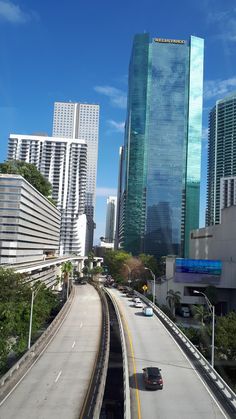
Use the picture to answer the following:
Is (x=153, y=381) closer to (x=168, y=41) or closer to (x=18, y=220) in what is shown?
(x=18, y=220)

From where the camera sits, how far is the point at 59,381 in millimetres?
29047

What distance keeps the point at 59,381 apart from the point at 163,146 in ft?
561

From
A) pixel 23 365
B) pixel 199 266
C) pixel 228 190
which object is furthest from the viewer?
pixel 228 190

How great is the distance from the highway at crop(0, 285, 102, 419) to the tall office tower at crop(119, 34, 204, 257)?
14093 centimetres

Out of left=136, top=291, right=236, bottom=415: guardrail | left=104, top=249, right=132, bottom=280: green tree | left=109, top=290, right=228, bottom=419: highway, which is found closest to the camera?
left=109, top=290, right=228, bottom=419: highway

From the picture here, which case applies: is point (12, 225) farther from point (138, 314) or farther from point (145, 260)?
point (145, 260)

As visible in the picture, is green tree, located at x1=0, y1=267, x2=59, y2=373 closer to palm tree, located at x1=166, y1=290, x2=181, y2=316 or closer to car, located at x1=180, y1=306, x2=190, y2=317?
palm tree, located at x1=166, y1=290, x2=181, y2=316

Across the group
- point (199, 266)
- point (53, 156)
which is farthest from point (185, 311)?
point (53, 156)

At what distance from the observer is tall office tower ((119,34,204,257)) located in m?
189

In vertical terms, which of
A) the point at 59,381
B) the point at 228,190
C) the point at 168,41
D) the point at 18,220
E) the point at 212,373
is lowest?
the point at 59,381

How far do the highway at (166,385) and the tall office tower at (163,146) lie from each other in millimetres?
141639

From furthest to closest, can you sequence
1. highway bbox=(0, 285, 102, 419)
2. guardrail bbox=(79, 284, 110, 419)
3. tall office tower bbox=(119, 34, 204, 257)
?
1. tall office tower bbox=(119, 34, 204, 257)
2. highway bbox=(0, 285, 102, 419)
3. guardrail bbox=(79, 284, 110, 419)

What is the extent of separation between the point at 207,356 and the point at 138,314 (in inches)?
709

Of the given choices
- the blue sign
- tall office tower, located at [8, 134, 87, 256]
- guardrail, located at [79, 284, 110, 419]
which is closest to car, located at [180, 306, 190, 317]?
the blue sign
